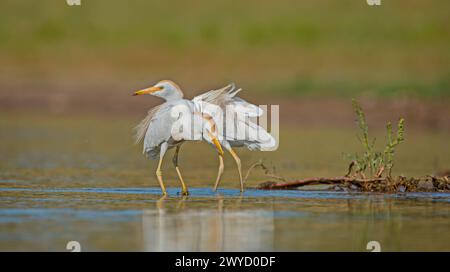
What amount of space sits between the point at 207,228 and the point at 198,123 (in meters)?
2.37

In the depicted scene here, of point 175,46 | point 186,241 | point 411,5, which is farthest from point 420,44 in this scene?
point 186,241

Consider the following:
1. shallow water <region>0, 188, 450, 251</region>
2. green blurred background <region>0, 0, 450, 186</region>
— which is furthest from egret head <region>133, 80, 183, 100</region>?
green blurred background <region>0, 0, 450, 186</region>

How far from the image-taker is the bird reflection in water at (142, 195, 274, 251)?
7945 mm

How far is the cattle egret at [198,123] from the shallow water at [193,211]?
0.54 meters

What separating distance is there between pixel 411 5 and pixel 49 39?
12477mm

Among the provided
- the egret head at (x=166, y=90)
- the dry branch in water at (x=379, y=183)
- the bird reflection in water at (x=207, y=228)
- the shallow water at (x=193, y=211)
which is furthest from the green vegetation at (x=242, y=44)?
the bird reflection in water at (x=207, y=228)

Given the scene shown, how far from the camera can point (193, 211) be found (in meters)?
9.68

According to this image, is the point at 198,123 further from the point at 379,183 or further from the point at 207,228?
the point at 207,228

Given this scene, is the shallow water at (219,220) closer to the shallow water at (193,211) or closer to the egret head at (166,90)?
the shallow water at (193,211)

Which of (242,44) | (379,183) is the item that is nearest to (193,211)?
(379,183)

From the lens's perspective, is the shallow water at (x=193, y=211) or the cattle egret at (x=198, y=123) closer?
the shallow water at (x=193, y=211)

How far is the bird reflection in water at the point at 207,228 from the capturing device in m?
7.95

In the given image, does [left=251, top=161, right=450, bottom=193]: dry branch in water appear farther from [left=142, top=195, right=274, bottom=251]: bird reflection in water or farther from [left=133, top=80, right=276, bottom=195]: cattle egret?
[left=142, top=195, right=274, bottom=251]: bird reflection in water

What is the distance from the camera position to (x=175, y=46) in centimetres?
3170
